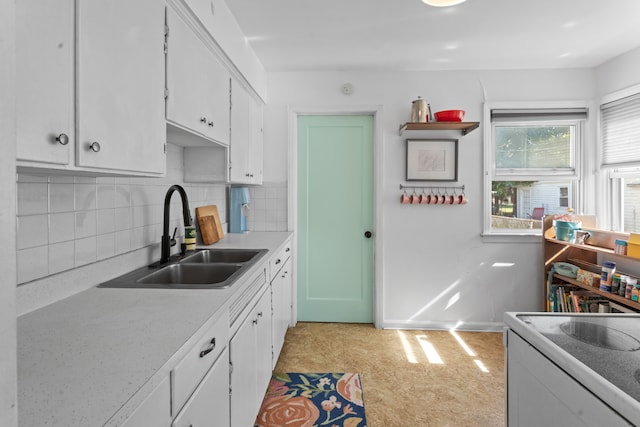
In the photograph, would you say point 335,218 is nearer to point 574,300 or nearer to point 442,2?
point 442,2

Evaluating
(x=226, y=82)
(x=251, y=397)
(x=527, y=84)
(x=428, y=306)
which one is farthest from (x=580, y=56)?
(x=251, y=397)

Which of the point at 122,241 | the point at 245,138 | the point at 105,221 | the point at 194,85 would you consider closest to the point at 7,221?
the point at 105,221

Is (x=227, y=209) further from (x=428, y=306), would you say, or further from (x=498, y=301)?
(x=498, y=301)

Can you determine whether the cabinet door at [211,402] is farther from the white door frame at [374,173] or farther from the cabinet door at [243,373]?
the white door frame at [374,173]

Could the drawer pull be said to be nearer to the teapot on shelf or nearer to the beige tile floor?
the beige tile floor

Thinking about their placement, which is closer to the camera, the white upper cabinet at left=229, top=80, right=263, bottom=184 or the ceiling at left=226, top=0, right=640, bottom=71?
the ceiling at left=226, top=0, right=640, bottom=71

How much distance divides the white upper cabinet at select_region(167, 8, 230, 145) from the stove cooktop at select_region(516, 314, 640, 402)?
1.65 meters

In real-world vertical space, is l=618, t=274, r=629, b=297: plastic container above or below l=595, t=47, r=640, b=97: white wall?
below

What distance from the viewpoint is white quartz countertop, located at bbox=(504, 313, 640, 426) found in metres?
0.79

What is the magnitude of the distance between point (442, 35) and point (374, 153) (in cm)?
114

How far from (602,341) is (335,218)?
260 centimetres

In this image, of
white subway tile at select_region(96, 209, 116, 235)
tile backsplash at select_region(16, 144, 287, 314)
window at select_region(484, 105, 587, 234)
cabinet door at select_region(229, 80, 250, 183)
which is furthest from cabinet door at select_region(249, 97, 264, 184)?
window at select_region(484, 105, 587, 234)

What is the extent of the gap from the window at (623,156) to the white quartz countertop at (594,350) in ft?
7.65

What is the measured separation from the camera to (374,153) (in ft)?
11.2
